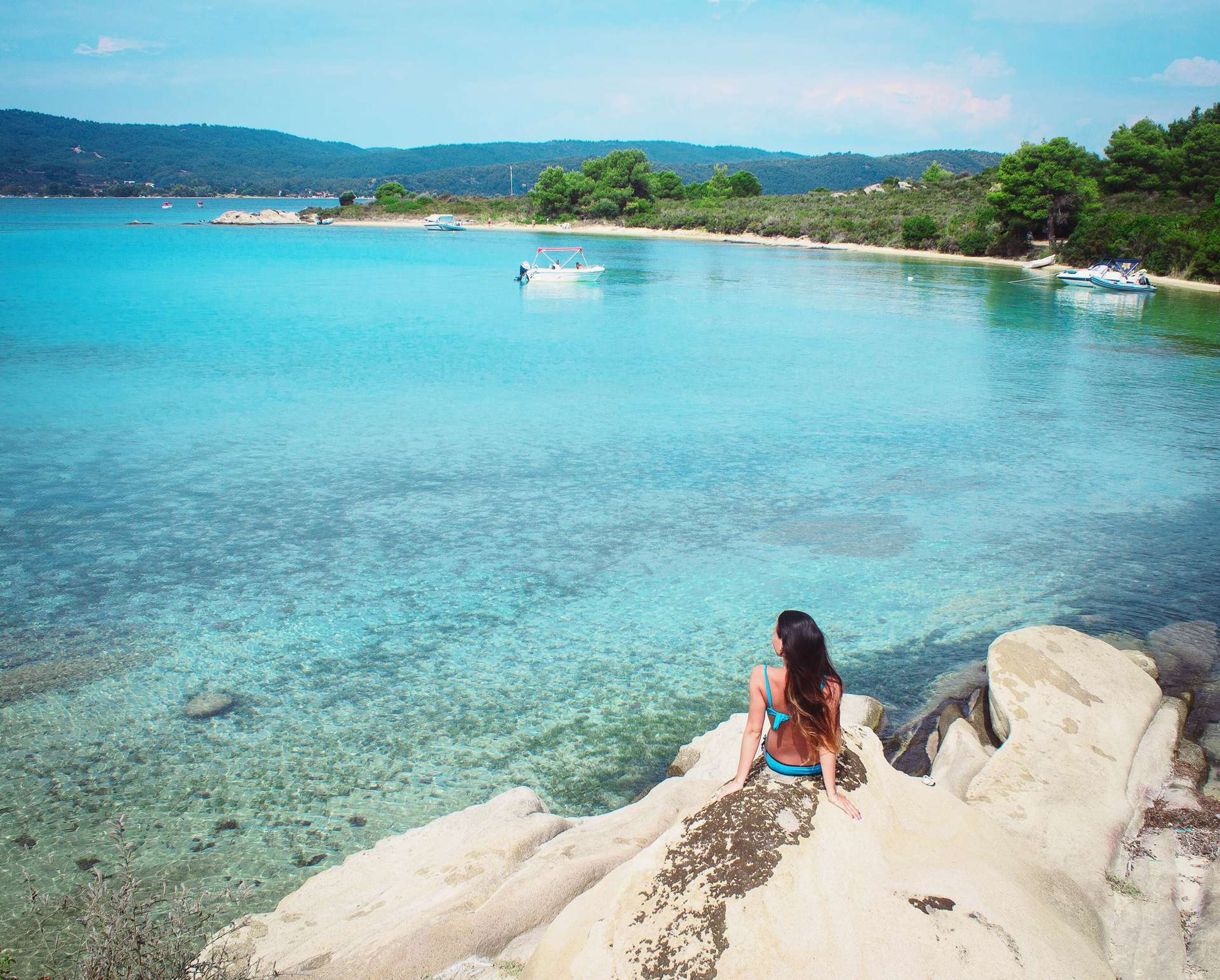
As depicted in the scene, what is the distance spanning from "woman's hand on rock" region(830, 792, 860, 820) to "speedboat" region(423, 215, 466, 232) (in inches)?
4157

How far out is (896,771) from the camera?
4445 mm

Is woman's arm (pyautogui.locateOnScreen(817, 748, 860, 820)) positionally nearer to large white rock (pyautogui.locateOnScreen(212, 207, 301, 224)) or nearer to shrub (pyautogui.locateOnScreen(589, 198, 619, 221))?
shrub (pyautogui.locateOnScreen(589, 198, 619, 221))

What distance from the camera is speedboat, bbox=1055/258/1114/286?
1642 inches

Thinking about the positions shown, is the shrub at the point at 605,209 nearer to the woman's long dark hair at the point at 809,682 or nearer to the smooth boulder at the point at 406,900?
the smooth boulder at the point at 406,900

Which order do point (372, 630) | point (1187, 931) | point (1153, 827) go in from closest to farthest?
point (1187, 931)
point (1153, 827)
point (372, 630)

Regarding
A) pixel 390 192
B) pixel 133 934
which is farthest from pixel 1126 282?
pixel 390 192

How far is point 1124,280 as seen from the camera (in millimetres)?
40281

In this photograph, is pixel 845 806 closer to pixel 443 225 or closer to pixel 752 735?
pixel 752 735

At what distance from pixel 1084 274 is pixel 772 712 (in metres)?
46.6

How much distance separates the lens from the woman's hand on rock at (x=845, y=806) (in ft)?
12.5

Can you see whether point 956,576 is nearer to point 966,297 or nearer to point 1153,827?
point 1153,827

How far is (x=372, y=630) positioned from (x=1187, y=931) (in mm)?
6700

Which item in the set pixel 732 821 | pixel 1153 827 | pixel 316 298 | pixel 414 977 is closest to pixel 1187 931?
pixel 1153 827

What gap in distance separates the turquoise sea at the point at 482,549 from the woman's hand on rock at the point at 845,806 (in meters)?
2.71
